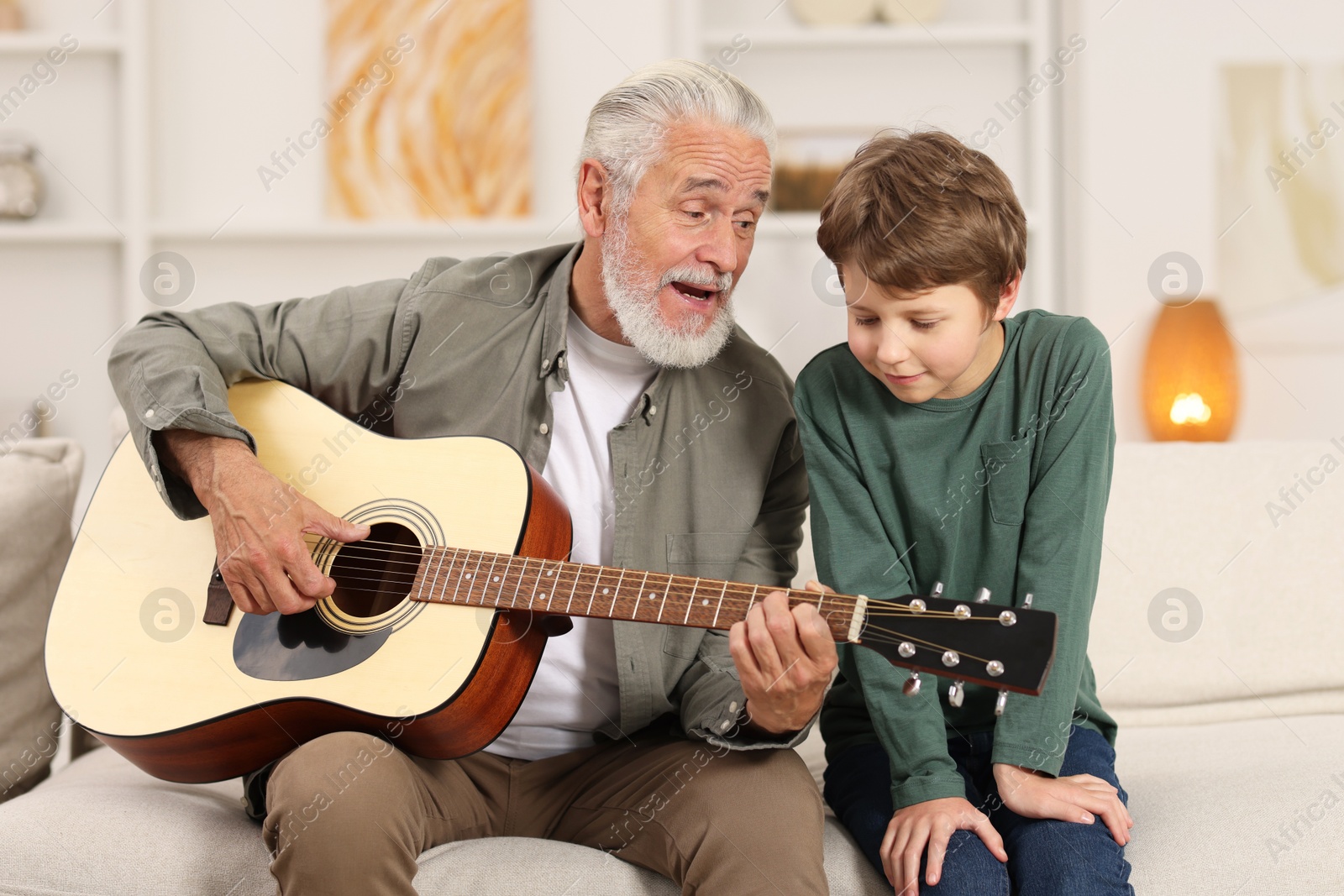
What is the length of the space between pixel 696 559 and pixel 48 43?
2.72 metres

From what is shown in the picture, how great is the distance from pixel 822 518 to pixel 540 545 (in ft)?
1.26

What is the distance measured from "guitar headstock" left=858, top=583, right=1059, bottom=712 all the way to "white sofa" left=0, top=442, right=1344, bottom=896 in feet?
1.25

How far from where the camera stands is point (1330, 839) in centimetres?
129

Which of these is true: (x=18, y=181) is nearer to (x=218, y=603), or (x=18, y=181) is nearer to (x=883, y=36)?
(x=218, y=603)

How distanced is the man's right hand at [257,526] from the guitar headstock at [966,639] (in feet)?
2.34

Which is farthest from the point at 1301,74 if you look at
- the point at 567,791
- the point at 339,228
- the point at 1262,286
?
the point at 567,791

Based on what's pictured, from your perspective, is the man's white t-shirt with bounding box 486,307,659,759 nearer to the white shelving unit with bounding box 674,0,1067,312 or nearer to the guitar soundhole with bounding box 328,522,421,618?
the guitar soundhole with bounding box 328,522,421,618

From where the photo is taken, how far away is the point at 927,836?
1.22 meters

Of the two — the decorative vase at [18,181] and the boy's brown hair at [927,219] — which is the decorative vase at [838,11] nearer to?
the boy's brown hair at [927,219]

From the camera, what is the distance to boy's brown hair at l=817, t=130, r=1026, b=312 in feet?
4.16

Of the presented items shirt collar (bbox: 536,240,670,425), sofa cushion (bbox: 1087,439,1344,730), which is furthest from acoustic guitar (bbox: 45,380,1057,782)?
sofa cushion (bbox: 1087,439,1344,730)

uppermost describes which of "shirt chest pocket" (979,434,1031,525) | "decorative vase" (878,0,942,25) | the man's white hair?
"decorative vase" (878,0,942,25)

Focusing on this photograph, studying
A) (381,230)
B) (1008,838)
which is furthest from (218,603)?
(381,230)

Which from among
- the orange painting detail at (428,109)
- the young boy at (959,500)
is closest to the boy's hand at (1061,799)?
the young boy at (959,500)
